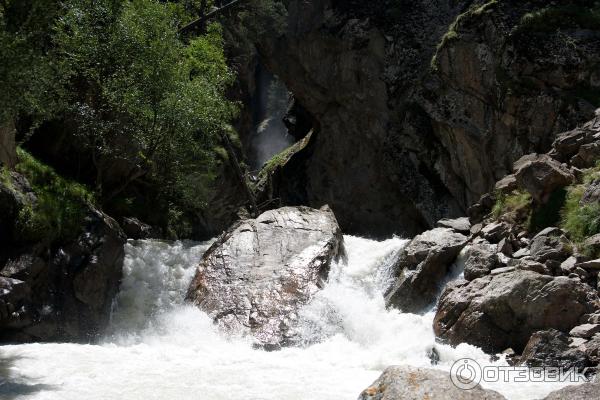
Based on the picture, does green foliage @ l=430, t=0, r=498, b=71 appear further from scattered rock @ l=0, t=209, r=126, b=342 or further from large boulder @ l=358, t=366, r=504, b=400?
large boulder @ l=358, t=366, r=504, b=400

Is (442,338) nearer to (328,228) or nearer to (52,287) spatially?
(328,228)

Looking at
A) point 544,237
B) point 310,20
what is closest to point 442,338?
point 544,237

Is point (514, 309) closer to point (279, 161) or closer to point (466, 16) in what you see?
point (466, 16)

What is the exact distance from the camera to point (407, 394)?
Answer: 6.85 meters

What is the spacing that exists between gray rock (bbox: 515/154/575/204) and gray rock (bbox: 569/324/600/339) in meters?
4.91

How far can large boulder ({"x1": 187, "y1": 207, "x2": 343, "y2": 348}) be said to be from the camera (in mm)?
15477

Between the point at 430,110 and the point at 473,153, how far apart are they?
11.7ft

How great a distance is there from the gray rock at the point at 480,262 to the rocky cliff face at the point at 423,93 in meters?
9.82

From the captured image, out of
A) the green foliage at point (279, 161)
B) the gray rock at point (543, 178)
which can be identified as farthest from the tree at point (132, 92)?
the green foliage at point (279, 161)

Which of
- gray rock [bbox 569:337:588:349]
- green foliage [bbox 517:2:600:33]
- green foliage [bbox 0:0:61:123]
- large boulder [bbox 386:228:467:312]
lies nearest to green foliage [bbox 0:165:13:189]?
green foliage [bbox 0:0:61:123]

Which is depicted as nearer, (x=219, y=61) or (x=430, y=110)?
(x=219, y=61)

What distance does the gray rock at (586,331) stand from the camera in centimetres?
1121

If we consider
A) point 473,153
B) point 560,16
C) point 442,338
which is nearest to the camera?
point 442,338

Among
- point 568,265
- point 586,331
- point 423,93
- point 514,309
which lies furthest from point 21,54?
point 423,93
